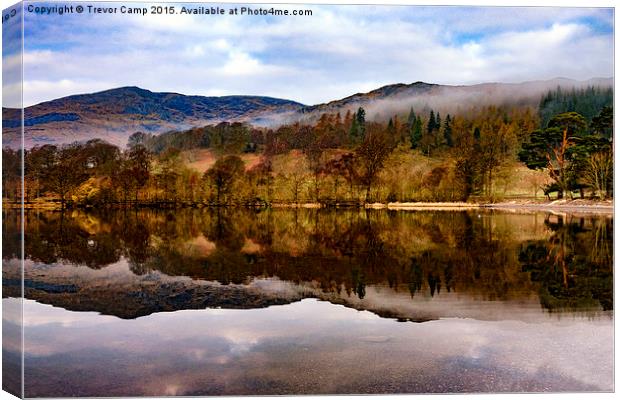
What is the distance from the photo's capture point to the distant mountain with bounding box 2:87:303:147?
771cm

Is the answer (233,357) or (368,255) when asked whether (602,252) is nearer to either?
(368,255)

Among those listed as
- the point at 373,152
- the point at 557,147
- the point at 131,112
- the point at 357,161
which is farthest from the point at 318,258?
the point at 557,147

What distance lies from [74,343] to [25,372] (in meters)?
0.58

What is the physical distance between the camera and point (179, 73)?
7824 millimetres

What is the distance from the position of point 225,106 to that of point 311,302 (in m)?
2.53

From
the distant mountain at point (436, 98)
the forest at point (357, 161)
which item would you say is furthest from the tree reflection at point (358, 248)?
the distant mountain at point (436, 98)

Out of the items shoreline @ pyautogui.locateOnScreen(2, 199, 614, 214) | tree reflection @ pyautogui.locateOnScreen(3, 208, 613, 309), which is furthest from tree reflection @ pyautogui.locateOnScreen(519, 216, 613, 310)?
shoreline @ pyautogui.locateOnScreen(2, 199, 614, 214)

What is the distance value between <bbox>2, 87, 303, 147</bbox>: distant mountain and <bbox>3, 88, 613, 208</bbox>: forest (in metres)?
0.18

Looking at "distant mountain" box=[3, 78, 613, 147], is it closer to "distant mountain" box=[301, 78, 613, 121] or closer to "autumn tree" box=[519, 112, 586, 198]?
"distant mountain" box=[301, 78, 613, 121]

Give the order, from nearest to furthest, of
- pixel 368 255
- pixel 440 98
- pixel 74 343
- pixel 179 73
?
pixel 74 343, pixel 179 73, pixel 440 98, pixel 368 255

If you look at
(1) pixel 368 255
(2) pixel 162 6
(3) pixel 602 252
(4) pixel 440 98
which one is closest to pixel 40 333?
(2) pixel 162 6

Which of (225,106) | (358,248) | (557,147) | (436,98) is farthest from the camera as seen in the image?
(358,248)

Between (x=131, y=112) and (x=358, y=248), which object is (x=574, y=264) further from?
(x=131, y=112)

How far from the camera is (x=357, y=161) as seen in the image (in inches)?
366
